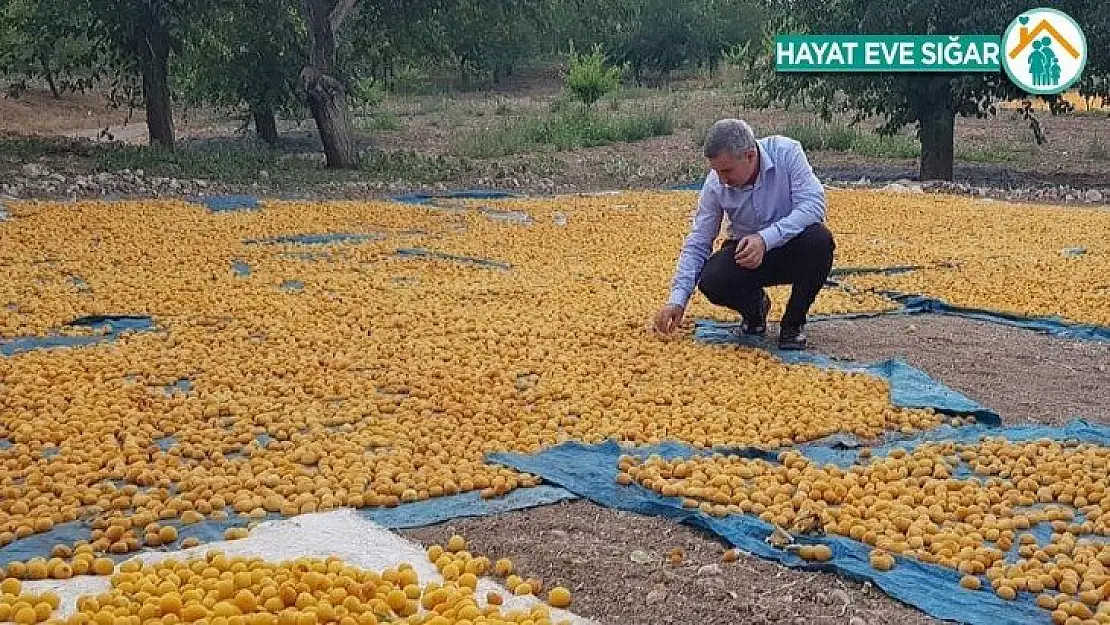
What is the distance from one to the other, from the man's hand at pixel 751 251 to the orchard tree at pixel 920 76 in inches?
312

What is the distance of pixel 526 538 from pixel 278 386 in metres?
1.79

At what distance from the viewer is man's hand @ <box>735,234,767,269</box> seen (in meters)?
4.94

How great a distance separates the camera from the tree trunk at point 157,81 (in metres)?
14.0

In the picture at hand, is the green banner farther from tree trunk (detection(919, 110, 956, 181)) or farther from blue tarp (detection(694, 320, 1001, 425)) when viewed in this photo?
blue tarp (detection(694, 320, 1001, 425))

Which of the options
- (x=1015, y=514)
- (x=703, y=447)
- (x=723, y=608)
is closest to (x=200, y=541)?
(x=723, y=608)

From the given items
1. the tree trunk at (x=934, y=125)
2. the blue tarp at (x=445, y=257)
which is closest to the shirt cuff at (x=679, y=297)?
the blue tarp at (x=445, y=257)

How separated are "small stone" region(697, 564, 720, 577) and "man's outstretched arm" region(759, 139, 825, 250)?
7.90 ft

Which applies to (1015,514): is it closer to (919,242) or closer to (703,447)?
(703,447)

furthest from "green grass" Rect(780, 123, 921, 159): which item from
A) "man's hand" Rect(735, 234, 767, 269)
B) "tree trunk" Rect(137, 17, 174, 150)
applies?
"man's hand" Rect(735, 234, 767, 269)

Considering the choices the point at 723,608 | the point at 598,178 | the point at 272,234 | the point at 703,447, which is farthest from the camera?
the point at 598,178

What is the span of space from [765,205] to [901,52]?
26.5 feet

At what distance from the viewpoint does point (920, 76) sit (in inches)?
491

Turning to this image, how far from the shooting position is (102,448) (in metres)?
3.77

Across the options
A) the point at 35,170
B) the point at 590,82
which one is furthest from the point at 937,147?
the point at 590,82
